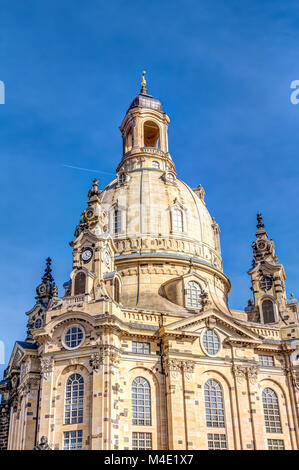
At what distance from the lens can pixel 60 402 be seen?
44.8 meters

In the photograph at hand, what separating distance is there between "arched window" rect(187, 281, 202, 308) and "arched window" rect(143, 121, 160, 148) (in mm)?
27177

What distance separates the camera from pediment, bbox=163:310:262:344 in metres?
49.3

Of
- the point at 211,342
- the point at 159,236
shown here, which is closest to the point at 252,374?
the point at 211,342

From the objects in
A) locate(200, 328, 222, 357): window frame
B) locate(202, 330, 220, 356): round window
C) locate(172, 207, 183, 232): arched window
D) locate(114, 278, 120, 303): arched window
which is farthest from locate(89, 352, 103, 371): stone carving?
locate(172, 207, 183, 232): arched window

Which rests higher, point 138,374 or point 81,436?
point 138,374

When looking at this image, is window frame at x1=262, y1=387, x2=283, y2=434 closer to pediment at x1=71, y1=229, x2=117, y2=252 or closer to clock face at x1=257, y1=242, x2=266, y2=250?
clock face at x1=257, y1=242, x2=266, y2=250

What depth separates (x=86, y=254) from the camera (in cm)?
5209

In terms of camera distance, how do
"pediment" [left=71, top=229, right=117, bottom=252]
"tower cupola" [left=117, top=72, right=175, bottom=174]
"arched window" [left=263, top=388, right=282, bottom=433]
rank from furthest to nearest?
"tower cupola" [left=117, top=72, right=175, bottom=174] < "pediment" [left=71, top=229, right=117, bottom=252] < "arched window" [left=263, top=388, right=282, bottom=433]

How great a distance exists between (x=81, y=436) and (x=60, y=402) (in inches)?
129
